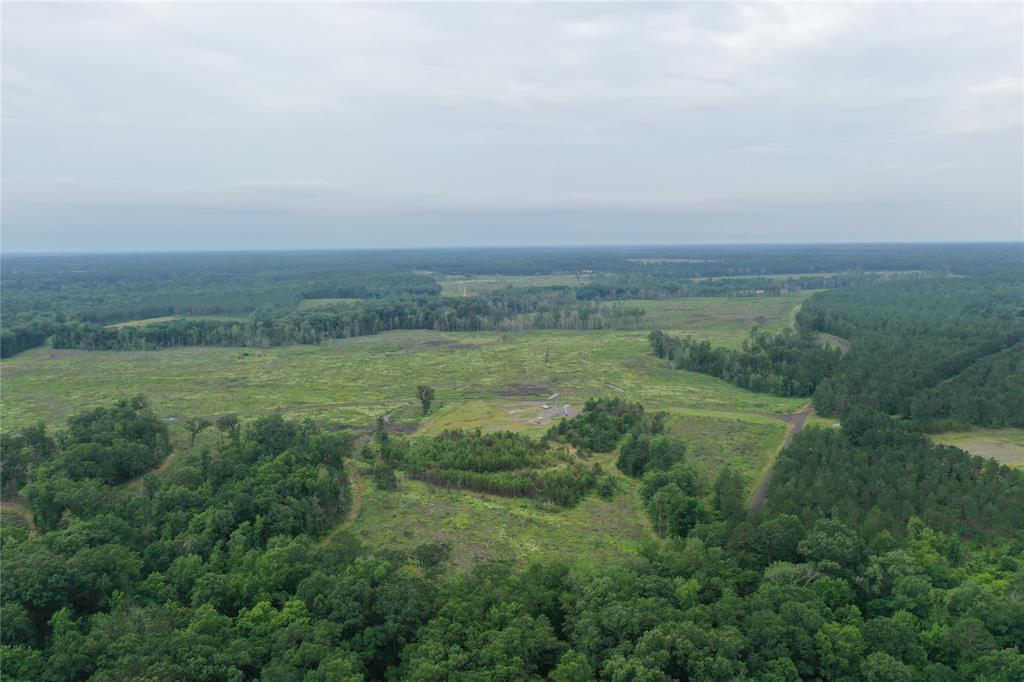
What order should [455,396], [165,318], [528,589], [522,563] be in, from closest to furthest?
[528,589] < [522,563] < [455,396] < [165,318]

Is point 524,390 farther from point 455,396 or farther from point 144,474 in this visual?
point 144,474

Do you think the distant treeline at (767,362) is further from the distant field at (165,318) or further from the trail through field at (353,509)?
the distant field at (165,318)

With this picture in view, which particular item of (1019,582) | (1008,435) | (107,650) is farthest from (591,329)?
(107,650)

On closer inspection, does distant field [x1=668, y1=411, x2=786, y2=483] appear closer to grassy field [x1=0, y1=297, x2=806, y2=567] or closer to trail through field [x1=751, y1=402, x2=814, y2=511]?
grassy field [x1=0, y1=297, x2=806, y2=567]

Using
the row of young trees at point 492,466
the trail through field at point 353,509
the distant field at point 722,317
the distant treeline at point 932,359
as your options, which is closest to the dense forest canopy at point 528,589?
the trail through field at point 353,509

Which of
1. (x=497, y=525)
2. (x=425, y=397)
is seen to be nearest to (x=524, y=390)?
(x=425, y=397)

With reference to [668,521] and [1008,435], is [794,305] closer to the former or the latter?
[1008,435]

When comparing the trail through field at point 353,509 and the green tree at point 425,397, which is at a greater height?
the green tree at point 425,397
